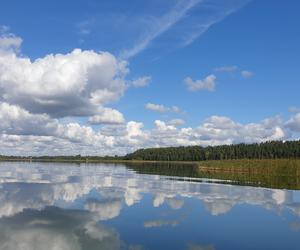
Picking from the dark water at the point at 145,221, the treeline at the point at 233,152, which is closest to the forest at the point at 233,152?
the treeline at the point at 233,152

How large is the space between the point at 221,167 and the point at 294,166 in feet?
64.9

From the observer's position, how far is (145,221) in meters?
18.6

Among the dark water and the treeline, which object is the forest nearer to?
the treeline

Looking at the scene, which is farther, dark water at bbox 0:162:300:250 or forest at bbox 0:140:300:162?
forest at bbox 0:140:300:162

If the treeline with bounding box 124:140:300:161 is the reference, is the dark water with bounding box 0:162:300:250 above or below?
below

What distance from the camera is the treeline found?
447 ft

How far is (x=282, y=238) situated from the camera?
52.7ft

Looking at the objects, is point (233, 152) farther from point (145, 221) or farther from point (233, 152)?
point (145, 221)

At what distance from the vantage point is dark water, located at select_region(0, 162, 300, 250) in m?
14.5

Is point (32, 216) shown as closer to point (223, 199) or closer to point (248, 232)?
point (248, 232)

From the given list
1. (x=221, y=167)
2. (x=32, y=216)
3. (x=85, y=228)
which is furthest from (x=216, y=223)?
(x=221, y=167)

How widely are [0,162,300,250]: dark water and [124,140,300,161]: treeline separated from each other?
109 m

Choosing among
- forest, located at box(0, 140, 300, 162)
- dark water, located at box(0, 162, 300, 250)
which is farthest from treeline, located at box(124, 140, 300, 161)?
dark water, located at box(0, 162, 300, 250)

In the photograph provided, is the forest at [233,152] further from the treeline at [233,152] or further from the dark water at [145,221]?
the dark water at [145,221]
